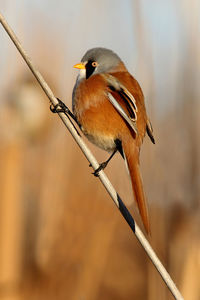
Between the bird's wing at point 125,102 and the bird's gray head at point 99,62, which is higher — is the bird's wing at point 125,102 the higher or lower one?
the lower one

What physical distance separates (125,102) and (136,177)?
1.27 feet

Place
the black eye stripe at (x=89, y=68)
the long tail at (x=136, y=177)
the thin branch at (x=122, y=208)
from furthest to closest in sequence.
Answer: the black eye stripe at (x=89, y=68) < the long tail at (x=136, y=177) < the thin branch at (x=122, y=208)

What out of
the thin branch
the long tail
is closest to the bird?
the long tail

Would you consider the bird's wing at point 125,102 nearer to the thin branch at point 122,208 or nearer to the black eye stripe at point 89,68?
the black eye stripe at point 89,68

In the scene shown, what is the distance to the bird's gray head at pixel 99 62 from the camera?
7.84 feet

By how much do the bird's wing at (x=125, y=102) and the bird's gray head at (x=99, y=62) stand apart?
23cm

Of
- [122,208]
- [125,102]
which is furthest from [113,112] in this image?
[122,208]

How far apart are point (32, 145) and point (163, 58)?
0.80m

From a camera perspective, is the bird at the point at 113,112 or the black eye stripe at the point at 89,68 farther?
the black eye stripe at the point at 89,68

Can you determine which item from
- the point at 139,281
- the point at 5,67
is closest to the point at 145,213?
the point at 5,67

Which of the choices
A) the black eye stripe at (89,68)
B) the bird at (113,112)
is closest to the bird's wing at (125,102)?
the bird at (113,112)

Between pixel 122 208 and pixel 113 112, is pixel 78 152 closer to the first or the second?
pixel 113 112

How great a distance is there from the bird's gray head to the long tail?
1.60 ft

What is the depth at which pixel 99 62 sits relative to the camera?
7.87 feet
